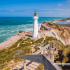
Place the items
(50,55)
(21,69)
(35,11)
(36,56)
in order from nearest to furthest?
(50,55) → (36,56) → (21,69) → (35,11)

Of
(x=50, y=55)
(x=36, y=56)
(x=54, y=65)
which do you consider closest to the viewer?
(x=54, y=65)

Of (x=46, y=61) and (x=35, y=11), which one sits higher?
(x=35, y=11)

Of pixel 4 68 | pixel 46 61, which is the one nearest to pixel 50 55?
pixel 46 61

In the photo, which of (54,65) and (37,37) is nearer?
(54,65)

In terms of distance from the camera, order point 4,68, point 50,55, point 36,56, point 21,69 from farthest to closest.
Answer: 1. point 4,68
2. point 21,69
3. point 36,56
4. point 50,55

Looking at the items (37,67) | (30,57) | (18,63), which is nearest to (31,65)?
(37,67)

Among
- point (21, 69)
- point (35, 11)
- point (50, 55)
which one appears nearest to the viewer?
point (50, 55)

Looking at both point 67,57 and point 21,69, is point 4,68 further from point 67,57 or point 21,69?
point 67,57

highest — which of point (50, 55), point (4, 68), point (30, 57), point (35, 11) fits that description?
point (35, 11)

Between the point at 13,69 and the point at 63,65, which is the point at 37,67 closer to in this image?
the point at 13,69
